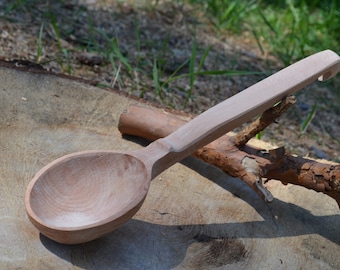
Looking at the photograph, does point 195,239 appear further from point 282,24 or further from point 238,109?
point 282,24

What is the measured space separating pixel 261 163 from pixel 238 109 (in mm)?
123

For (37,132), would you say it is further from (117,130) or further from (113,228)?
(113,228)

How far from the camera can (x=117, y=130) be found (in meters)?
1.40

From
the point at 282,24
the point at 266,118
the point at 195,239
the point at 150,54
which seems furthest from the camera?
the point at 282,24

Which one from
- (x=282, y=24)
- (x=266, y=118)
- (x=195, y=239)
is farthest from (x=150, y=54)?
(x=195, y=239)

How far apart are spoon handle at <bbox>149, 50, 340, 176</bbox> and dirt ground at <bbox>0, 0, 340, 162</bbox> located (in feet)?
2.30

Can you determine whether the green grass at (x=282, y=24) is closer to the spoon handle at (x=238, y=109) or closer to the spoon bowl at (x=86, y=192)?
the spoon handle at (x=238, y=109)

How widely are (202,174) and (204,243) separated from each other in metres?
0.23

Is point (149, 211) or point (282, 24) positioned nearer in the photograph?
point (149, 211)

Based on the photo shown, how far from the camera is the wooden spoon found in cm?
107

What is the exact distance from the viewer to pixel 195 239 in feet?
3.70

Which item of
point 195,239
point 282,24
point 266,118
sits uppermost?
point 266,118

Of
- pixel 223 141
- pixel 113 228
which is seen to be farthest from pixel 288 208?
pixel 113 228

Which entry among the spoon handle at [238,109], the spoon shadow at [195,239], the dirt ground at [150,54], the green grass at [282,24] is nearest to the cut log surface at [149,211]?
the spoon shadow at [195,239]
